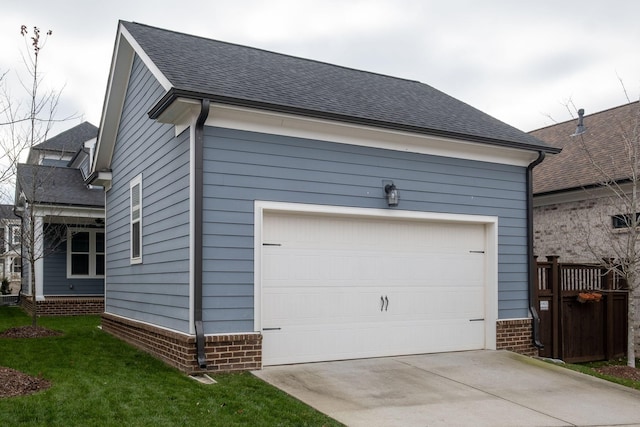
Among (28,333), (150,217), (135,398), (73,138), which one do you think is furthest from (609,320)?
Answer: (73,138)

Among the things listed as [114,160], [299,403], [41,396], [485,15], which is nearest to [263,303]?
[299,403]

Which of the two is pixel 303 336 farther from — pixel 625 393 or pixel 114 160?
pixel 114 160

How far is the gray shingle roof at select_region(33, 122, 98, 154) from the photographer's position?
2470cm

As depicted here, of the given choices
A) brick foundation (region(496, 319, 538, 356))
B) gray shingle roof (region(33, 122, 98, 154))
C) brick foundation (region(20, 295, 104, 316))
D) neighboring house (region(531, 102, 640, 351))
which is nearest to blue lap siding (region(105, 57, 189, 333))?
brick foundation (region(20, 295, 104, 316))

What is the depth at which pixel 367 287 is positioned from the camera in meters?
9.38

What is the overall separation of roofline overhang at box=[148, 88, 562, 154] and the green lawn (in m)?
3.45

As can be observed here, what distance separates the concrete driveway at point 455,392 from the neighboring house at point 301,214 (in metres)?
0.72

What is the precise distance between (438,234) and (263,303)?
334 centimetres

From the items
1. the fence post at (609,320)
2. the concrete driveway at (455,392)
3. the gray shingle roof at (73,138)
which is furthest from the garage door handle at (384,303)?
the gray shingle roof at (73,138)

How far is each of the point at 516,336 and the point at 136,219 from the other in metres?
6.92

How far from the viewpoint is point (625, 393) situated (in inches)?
314

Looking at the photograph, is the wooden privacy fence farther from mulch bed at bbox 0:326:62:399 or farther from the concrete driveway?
mulch bed at bbox 0:326:62:399

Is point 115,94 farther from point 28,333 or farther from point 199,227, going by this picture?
point 199,227

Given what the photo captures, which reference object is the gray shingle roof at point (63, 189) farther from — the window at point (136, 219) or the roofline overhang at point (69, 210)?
the window at point (136, 219)
